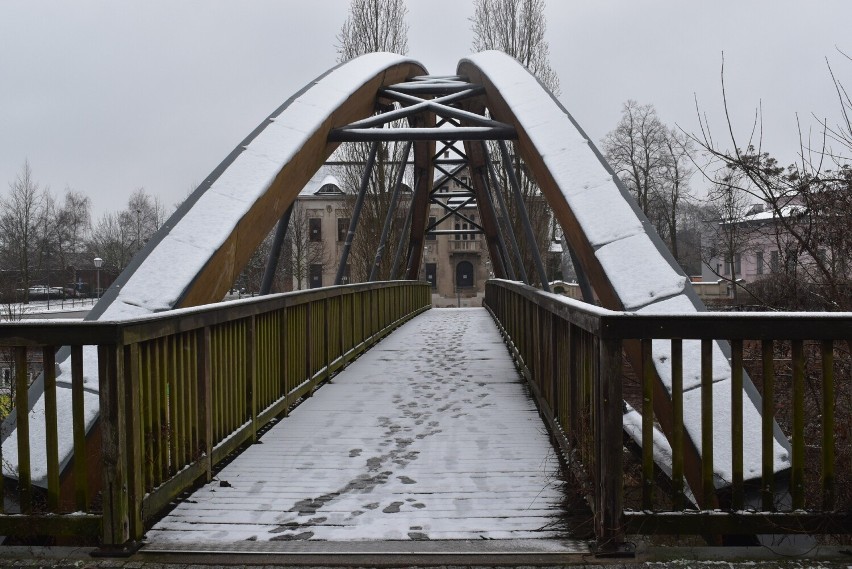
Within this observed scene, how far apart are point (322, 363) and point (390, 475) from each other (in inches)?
143

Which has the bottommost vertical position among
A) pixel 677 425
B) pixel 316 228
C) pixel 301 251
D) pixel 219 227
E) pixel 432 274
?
pixel 677 425

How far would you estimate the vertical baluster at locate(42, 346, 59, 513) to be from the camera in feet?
10.5

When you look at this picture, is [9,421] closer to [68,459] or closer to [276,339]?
[68,459]

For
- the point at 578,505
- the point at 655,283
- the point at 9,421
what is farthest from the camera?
the point at 655,283

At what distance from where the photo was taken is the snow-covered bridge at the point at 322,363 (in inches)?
124

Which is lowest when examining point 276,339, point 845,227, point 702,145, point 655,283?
point 276,339

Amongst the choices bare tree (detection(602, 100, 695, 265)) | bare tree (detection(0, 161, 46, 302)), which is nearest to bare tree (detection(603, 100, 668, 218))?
bare tree (detection(602, 100, 695, 265))

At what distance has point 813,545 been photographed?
3.15 m

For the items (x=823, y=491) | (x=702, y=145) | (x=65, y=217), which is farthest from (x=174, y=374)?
(x=65, y=217)

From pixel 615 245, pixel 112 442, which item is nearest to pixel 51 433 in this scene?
pixel 112 442

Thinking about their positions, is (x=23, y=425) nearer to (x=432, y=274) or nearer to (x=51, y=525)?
(x=51, y=525)

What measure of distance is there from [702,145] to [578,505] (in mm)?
3926

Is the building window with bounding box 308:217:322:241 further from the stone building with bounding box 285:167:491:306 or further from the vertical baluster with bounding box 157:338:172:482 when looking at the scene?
Result: the vertical baluster with bounding box 157:338:172:482

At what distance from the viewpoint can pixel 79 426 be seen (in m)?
3.19
